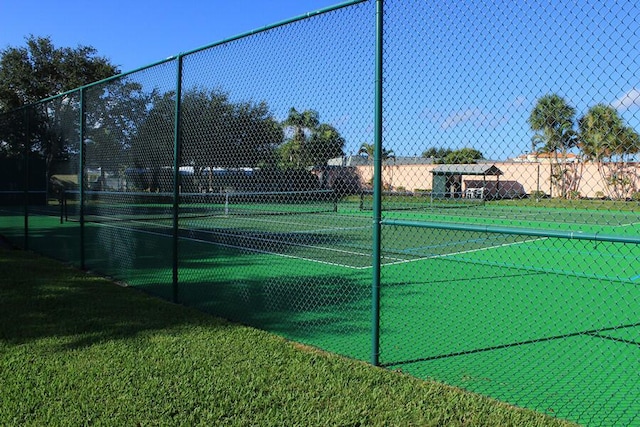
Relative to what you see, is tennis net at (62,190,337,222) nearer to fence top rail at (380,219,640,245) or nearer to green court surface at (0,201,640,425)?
green court surface at (0,201,640,425)

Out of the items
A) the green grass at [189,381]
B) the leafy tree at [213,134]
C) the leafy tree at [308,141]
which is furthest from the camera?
the leafy tree at [213,134]

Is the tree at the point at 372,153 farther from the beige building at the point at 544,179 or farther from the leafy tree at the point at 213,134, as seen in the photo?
the leafy tree at the point at 213,134

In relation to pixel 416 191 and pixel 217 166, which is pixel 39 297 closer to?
pixel 217 166

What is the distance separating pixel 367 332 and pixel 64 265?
6052mm

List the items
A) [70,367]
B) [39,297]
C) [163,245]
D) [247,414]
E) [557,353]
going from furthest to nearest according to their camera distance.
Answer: [163,245], [39,297], [557,353], [70,367], [247,414]

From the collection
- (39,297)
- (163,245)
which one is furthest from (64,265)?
(163,245)

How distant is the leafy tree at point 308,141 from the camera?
4.83 m

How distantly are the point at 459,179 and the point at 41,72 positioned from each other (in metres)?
40.1

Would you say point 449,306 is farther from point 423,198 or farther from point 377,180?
point 377,180

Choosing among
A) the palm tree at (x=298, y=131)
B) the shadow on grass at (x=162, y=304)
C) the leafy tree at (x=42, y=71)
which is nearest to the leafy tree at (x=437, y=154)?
the palm tree at (x=298, y=131)

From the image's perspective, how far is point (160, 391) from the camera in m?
3.71

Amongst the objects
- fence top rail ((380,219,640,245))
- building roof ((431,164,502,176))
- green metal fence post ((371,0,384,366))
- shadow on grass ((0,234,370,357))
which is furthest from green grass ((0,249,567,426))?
building roof ((431,164,502,176))

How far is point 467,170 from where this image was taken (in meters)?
3.84

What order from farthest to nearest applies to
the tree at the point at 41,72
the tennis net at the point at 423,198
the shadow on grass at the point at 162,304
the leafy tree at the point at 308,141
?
the tree at the point at 41,72
the shadow on grass at the point at 162,304
the leafy tree at the point at 308,141
the tennis net at the point at 423,198
